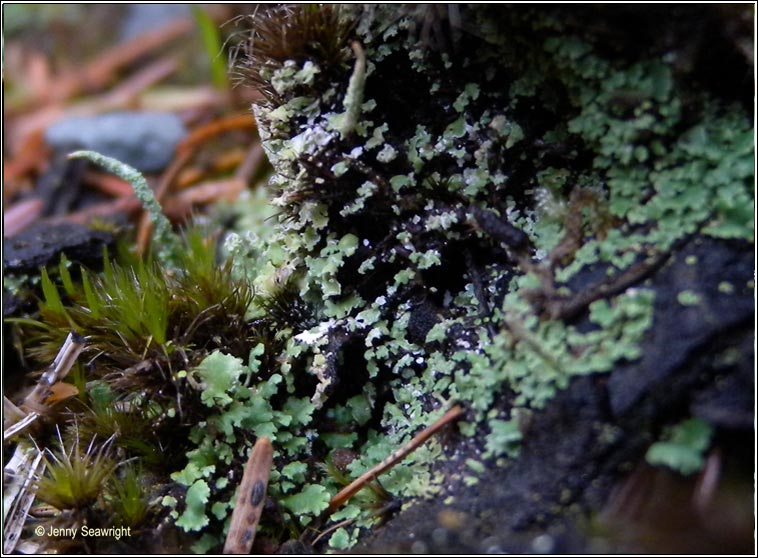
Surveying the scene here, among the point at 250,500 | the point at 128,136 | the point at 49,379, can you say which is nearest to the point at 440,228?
the point at 250,500

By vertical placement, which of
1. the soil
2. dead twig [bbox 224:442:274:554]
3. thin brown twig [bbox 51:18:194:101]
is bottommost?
dead twig [bbox 224:442:274:554]

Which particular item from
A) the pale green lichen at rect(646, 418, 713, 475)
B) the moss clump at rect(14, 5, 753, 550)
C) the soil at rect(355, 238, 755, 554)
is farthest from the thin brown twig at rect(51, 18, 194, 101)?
the pale green lichen at rect(646, 418, 713, 475)

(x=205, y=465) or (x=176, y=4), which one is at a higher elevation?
(x=176, y=4)

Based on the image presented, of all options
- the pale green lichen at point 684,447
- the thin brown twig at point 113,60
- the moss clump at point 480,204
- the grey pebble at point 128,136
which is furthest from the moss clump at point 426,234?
the thin brown twig at point 113,60

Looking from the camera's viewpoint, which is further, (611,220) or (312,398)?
(312,398)

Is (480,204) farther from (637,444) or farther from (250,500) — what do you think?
(250,500)

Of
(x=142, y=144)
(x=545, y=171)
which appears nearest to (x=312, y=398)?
(x=545, y=171)

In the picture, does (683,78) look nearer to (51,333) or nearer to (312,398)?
(312,398)

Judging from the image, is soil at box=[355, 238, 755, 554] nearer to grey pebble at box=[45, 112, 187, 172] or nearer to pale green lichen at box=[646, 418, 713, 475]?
pale green lichen at box=[646, 418, 713, 475]

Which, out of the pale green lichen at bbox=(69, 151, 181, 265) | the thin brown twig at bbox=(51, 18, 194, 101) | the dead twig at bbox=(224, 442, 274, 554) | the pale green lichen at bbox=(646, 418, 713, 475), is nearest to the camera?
the pale green lichen at bbox=(646, 418, 713, 475)
